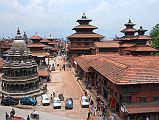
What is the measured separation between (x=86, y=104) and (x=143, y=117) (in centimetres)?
1083

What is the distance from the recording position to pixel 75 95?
157ft

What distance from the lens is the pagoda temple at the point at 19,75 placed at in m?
49.7

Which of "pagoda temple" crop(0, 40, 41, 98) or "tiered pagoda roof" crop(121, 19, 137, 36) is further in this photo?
"tiered pagoda roof" crop(121, 19, 137, 36)

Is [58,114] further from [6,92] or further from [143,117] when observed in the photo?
[6,92]

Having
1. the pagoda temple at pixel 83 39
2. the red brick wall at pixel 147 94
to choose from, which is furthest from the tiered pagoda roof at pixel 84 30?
the red brick wall at pixel 147 94

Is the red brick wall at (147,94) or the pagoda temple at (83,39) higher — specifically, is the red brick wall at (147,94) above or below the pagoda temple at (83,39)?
below

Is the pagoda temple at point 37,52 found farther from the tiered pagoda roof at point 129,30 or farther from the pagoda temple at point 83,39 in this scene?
the tiered pagoda roof at point 129,30

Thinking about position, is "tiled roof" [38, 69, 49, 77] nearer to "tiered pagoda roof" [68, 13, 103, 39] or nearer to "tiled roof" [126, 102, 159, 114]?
"tiered pagoda roof" [68, 13, 103, 39]

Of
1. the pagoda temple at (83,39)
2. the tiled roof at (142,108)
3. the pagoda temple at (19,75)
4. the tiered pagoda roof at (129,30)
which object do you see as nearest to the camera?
the tiled roof at (142,108)

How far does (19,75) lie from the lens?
164 ft

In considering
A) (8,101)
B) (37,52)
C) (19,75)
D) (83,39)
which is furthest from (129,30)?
(8,101)

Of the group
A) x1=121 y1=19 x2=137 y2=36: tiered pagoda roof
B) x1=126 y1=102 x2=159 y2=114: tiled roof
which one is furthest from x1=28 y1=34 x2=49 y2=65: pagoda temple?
x1=126 y1=102 x2=159 y2=114: tiled roof

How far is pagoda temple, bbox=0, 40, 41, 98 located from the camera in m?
49.7

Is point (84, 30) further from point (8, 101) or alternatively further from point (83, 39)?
point (8, 101)
